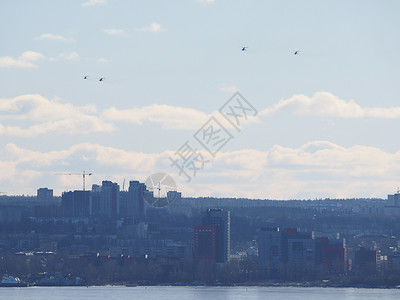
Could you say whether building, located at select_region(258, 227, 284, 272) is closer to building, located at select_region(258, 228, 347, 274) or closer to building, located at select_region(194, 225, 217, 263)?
building, located at select_region(258, 228, 347, 274)

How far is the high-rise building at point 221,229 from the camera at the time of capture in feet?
442

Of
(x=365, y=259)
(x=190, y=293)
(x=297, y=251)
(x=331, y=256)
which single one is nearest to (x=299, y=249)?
(x=297, y=251)

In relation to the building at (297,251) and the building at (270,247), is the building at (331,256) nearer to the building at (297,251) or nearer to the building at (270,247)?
the building at (297,251)

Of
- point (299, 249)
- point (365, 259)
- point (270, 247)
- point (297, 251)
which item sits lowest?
point (365, 259)

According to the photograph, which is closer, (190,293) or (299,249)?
(190,293)

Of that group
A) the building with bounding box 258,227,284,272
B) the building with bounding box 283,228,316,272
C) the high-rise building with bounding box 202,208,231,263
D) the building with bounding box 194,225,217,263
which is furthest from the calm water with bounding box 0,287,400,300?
the high-rise building with bounding box 202,208,231,263

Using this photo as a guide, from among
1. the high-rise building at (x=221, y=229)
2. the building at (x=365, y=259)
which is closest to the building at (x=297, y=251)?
the building at (x=365, y=259)

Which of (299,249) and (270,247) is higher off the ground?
(270,247)

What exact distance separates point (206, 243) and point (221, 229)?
3956mm

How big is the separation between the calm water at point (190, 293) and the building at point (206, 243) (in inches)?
749

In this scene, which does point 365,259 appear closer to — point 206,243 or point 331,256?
point 331,256

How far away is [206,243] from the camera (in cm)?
13600

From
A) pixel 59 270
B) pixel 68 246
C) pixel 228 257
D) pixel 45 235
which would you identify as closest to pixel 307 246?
pixel 228 257

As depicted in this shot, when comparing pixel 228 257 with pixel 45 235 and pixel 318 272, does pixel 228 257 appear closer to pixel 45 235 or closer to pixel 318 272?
pixel 318 272
